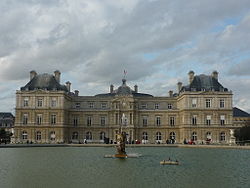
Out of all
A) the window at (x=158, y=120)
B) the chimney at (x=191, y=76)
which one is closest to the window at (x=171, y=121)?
the window at (x=158, y=120)

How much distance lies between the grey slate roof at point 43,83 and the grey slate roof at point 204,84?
21.5m

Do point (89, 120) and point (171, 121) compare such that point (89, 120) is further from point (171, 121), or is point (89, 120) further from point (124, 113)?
point (171, 121)

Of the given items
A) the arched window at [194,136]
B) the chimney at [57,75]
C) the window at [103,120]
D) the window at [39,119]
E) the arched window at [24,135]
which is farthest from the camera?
the chimney at [57,75]

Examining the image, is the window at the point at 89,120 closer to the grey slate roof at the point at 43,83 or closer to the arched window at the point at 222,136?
the grey slate roof at the point at 43,83

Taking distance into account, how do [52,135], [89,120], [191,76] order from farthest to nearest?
[89,120], [191,76], [52,135]

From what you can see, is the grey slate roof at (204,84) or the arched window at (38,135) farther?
the grey slate roof at (204,84)

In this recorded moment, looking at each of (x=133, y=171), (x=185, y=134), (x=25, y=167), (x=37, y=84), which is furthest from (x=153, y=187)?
(x=37, y=84)

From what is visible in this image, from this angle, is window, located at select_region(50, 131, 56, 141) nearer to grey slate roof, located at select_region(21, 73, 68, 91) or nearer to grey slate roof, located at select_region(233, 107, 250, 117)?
grey slate roof, located at select_region(21, 73, 68, 91)

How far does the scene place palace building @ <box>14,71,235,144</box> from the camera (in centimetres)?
6353

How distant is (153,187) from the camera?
50.1ft

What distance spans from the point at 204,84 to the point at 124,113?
14.2 metres

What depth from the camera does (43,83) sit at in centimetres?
6550

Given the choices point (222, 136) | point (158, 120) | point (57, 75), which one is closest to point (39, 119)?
point (57, 75)

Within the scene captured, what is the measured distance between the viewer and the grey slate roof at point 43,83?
214 ft
